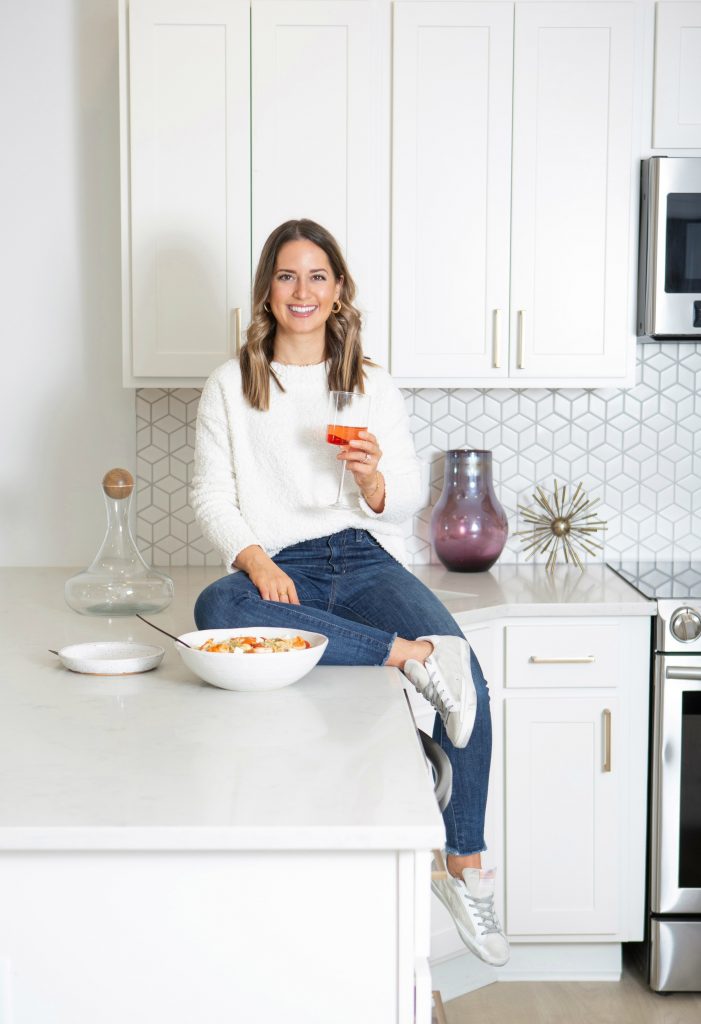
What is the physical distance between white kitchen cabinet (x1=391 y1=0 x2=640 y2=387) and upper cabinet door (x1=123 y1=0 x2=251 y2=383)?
40 centimetres

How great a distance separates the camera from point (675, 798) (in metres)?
2.55

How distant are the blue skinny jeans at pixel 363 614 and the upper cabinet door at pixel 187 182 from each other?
2.38ft

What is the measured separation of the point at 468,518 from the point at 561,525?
30 cm

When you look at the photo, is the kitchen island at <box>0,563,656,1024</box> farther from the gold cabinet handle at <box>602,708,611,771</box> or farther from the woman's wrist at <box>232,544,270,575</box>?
the gold cabinet handle at <box>602,708,611,771</box>

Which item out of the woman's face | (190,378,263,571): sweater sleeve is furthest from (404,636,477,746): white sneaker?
the woman's face

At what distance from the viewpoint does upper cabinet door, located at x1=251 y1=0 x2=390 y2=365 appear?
2.66 m

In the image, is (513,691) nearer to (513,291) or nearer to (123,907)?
(513,291)

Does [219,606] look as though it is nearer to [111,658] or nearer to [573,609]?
[111,658]

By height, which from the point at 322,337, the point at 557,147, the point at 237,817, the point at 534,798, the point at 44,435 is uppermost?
the point at 557,147

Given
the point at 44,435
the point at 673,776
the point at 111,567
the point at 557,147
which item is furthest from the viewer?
the point at 44,435

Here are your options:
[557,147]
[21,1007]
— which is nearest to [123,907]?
[21,1007]

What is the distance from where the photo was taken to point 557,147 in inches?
107

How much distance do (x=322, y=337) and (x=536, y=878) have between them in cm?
137

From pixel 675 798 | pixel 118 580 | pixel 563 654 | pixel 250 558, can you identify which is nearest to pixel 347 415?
pixel 250 558
